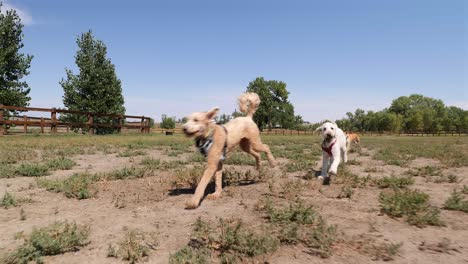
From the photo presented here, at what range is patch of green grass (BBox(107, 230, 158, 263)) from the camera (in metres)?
3.13

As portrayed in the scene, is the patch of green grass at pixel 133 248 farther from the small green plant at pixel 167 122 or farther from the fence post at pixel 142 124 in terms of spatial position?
the small green plant at pixel 167 122

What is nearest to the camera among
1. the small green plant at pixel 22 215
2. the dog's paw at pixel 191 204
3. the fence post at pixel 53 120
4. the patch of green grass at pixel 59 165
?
the small green plant at pixel 22 215

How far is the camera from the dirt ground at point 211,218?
3.24 meters

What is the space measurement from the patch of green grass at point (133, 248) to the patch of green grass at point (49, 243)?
42cm

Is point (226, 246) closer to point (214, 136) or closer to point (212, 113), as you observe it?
point (214, 136)

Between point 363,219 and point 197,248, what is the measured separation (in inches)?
89.6

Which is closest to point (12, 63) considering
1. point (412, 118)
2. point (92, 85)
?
point (92, 85)

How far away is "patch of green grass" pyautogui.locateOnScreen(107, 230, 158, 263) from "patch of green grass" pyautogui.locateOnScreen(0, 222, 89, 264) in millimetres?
419

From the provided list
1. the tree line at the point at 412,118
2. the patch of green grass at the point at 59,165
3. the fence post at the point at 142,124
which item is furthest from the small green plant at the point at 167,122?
the patch of green grass at the point at 59,165

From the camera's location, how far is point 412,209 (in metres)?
4.44

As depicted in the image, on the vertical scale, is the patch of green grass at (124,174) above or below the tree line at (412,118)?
below

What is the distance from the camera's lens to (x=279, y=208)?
4.66m

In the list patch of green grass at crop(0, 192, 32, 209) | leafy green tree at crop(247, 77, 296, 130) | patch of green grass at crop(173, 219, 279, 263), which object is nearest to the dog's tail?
patch of green grass at crop(173, 219, 279, 263)

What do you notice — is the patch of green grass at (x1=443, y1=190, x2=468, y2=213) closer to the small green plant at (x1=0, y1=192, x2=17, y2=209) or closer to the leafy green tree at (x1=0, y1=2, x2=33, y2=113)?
the small green plant at (x1=0, y1=192, x2=17, y2=209)
